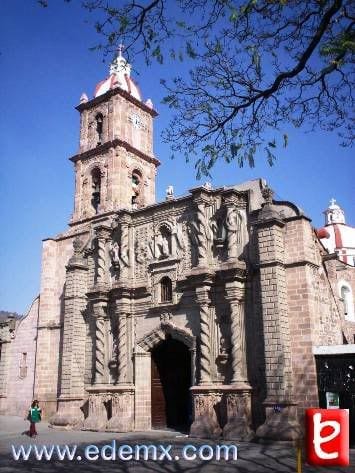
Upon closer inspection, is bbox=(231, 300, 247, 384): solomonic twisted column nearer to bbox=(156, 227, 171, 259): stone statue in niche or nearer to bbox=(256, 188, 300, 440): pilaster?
bbox=(256, 188, 300, 440): pilaster

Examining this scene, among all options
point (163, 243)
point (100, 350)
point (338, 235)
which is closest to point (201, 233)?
point (163, 243)

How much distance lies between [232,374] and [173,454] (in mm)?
4218

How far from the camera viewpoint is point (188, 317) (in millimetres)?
17641

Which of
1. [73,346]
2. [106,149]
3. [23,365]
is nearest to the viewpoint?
[73,346]

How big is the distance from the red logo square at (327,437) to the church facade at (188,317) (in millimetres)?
10278

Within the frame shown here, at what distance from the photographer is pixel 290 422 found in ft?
45.4

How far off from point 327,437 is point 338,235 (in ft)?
142

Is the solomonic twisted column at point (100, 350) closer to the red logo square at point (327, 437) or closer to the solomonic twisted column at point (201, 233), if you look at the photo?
the solomonic twisted column at point (201, 233)

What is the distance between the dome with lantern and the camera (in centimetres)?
4350

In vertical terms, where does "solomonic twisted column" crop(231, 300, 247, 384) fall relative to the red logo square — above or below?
above

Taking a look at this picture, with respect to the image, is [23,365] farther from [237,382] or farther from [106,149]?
[237,382]

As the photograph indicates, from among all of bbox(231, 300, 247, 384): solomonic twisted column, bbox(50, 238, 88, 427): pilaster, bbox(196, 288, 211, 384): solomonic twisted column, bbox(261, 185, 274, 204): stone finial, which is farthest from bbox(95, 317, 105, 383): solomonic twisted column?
bbox(261, 185, 274, 204): stone finial

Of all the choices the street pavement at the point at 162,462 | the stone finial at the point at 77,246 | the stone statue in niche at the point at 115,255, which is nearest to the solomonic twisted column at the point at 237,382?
the street pavement at the point at 162,462

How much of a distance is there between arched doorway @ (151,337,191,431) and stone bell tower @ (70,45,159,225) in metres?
7.97
